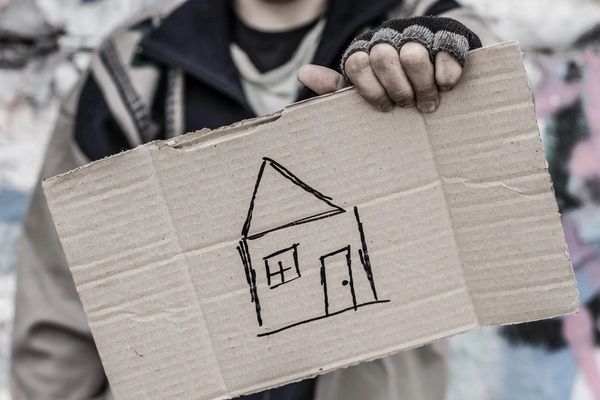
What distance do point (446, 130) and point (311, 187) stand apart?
0.49 feet

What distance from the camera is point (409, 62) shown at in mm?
754

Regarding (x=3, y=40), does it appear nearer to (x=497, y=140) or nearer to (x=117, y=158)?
(x=117, y=158)

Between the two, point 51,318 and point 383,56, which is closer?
point 383,56

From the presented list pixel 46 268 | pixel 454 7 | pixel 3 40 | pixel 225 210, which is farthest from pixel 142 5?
pixel 225 210

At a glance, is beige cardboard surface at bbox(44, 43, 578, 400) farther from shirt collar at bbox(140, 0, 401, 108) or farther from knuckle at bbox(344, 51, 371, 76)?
shirt collar at bbox(140, 0, 401, 108)

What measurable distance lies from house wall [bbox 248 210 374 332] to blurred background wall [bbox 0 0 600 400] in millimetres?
1051

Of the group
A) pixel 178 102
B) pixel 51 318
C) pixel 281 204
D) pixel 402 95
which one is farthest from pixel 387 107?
pixel 51 318

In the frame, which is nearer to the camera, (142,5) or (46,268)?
(46,268)

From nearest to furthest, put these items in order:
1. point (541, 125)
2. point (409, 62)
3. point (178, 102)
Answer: point (409, 62) → point (178, 102) → point (541, 125)

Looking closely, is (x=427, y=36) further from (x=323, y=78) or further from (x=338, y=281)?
(x=338, y=281)

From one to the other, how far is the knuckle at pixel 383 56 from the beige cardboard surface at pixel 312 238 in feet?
0.15

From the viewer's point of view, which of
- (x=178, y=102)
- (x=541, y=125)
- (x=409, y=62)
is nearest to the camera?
(x=409, y=62)

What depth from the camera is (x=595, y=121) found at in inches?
69.1

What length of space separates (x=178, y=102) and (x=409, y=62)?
0.58 meters
